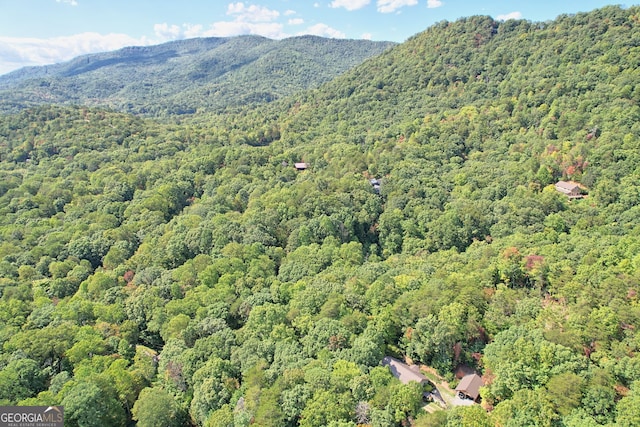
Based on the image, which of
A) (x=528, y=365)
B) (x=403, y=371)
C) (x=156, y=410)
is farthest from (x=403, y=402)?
(x=156, y=410)

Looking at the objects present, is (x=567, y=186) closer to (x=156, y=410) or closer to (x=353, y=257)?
(x=353, y=257)

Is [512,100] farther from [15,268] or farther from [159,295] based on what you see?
[15,268]

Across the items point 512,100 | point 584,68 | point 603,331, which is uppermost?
point 584,68

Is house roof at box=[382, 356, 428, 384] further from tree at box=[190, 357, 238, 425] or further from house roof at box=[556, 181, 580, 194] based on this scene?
house roof at box=[556, 181, 580, 194]

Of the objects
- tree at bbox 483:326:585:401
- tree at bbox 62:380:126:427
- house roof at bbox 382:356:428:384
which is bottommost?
tree at bbox 62:380:126:427

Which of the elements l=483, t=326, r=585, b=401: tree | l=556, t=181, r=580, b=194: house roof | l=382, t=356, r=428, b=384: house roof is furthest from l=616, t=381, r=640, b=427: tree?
l=556, t=181, r=580, b=194: house roof

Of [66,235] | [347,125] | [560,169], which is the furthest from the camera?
[347,125]

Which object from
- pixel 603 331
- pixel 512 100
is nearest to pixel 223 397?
pixel 603 331
